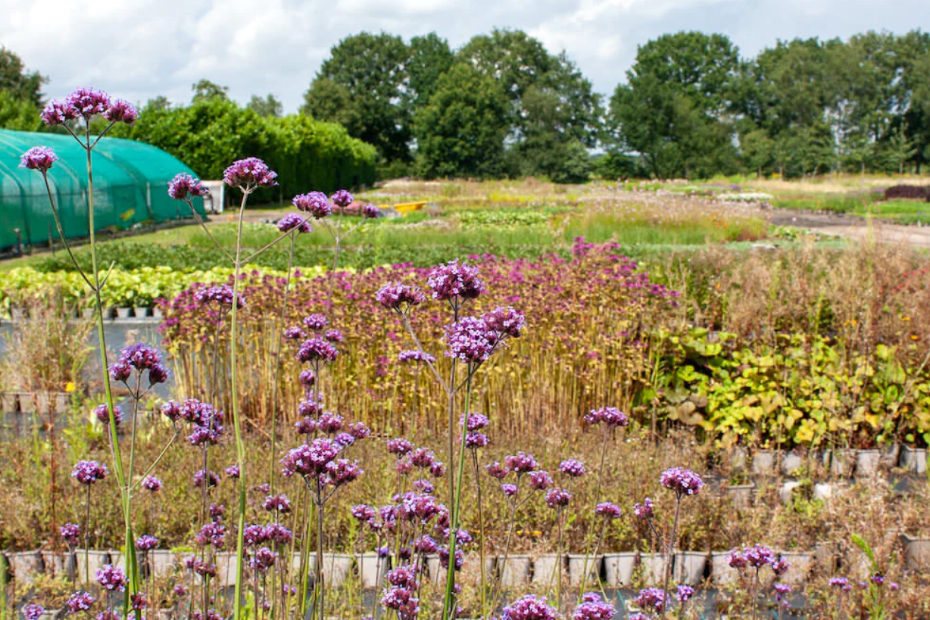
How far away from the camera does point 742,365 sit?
16.5ft

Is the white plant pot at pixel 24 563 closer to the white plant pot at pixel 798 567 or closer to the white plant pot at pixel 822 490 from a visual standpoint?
the white plant pot at pixel 798 567

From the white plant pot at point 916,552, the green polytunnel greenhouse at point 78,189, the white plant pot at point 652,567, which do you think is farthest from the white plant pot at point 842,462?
the green polytunnel greenhouse at point 78,189

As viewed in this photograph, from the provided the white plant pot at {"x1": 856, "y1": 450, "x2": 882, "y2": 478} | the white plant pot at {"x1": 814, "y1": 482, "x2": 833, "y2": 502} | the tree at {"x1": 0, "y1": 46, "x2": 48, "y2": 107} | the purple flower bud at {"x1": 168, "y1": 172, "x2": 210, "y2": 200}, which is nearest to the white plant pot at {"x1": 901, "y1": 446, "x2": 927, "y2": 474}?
the white plant pot at {"x1": 856, "y1": 450, "x2": 882, "y2": 478}

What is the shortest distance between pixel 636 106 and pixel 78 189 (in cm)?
4204

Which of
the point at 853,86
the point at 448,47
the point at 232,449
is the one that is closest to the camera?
the point at 232,449

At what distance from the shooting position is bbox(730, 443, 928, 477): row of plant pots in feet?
14.1

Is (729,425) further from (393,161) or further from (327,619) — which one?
(393,161)

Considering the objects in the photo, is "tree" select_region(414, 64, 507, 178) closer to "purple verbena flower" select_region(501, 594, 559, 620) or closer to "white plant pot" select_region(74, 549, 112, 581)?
"white plant pot" select_region(74, 549, 112, 581)

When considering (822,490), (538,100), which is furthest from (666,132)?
(822,490)

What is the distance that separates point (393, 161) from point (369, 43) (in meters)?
13.4

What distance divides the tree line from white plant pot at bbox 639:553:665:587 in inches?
1341

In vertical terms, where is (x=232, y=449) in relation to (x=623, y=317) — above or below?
below

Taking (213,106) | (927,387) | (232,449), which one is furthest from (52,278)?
(213,106)

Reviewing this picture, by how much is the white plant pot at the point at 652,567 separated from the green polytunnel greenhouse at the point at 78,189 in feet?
34.0
